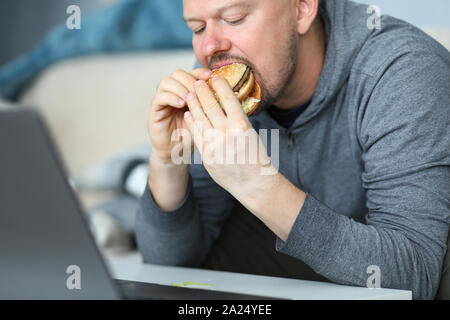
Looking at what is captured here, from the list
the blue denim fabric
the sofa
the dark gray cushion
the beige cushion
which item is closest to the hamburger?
the dark gray cushion

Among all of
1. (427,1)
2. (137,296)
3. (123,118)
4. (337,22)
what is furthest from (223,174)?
(123,118)

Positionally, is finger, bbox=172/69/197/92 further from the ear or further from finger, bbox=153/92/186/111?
the ear

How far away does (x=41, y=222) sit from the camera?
602mm

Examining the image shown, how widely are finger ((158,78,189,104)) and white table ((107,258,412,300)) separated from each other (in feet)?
0.99

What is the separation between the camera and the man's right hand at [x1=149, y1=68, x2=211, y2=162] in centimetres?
106

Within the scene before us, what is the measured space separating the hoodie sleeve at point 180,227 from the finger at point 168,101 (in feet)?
0.62

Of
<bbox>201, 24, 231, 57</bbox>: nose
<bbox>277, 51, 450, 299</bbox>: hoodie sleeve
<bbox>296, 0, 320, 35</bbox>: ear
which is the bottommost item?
<bbox>277, 51, 450, 299</bbox>: hoodie sleeve

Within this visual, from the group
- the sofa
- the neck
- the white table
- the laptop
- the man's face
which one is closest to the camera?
the laptop

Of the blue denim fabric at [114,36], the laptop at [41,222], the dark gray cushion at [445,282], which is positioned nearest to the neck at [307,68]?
the dark gray cushion at [445,282]

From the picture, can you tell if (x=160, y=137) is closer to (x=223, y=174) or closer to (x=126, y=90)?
(x=223, y=174)

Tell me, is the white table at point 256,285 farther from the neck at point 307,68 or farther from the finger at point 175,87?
the neck at point 307,68

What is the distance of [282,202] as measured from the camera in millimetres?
894

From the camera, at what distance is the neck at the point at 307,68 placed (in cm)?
130
